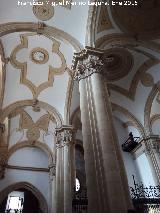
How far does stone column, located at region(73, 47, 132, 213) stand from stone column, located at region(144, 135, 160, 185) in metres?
6.74

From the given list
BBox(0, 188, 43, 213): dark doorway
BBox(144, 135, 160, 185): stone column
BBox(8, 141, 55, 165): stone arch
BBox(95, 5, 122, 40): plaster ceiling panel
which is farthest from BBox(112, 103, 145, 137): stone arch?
BBox(0, 188, 43, 213): dark doorway

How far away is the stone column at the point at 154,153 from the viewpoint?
442 inches

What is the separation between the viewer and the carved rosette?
10598 mm

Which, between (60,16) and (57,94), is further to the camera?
(57,94)

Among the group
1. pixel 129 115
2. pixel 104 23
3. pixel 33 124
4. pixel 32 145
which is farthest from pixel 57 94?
pixel 32 145

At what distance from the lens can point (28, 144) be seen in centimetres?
1576

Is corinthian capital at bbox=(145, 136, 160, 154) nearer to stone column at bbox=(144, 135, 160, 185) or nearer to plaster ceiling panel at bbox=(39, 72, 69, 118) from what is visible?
stone column at bbox=(144, 135, 160, 185)

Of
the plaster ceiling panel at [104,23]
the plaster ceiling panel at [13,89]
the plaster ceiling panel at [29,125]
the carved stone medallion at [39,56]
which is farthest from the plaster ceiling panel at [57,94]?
the plaster ceiling panel at [104,23]

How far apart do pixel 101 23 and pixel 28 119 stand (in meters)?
8.03

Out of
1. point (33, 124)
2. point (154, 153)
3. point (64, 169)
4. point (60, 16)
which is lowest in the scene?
point (64, 169)

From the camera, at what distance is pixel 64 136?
10.8 meters

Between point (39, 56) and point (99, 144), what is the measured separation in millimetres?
→ 7010

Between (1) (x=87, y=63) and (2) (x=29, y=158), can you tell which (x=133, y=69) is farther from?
(2) (x=29, y=158)

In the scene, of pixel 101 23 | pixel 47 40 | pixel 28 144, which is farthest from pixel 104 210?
pixel 28 144
